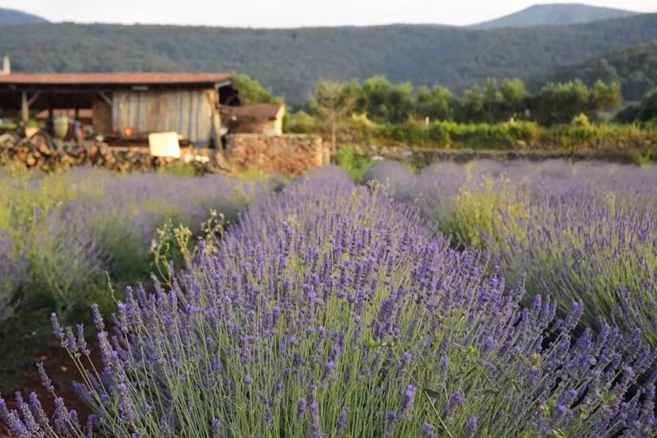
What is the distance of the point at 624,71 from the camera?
48500 millimetres

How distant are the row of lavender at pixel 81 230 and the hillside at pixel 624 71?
3940 centimetres

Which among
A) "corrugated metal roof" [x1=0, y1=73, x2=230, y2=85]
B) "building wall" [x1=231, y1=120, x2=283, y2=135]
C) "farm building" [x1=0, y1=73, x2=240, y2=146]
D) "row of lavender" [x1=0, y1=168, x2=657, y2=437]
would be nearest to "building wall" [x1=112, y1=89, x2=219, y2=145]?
"farm building" [x1=0, y1=73, x2=240, y2=146]

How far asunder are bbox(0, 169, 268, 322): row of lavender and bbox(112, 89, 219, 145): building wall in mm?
10252

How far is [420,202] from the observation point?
7098 millimetres

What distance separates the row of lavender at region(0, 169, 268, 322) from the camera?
4.53m

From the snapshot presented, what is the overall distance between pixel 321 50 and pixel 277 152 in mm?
82766

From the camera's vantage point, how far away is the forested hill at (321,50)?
266 feet

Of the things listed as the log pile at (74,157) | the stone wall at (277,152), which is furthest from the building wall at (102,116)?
the stone wall at (277,152)

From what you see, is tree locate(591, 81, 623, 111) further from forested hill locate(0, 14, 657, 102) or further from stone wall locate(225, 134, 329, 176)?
forested hill locate(0, 14, 657, 102)

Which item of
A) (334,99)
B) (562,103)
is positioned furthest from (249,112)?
(562,103)

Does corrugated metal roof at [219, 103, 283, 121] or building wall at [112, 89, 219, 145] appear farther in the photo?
corrugated metal roof at [219, 103, 283, 121]

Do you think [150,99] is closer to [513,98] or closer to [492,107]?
[492,107]

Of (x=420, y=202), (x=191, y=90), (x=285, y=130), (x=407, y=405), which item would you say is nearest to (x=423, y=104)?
(x=285, y=130)

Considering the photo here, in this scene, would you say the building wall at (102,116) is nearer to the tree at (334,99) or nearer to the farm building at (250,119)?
the farm building at (250,119)
